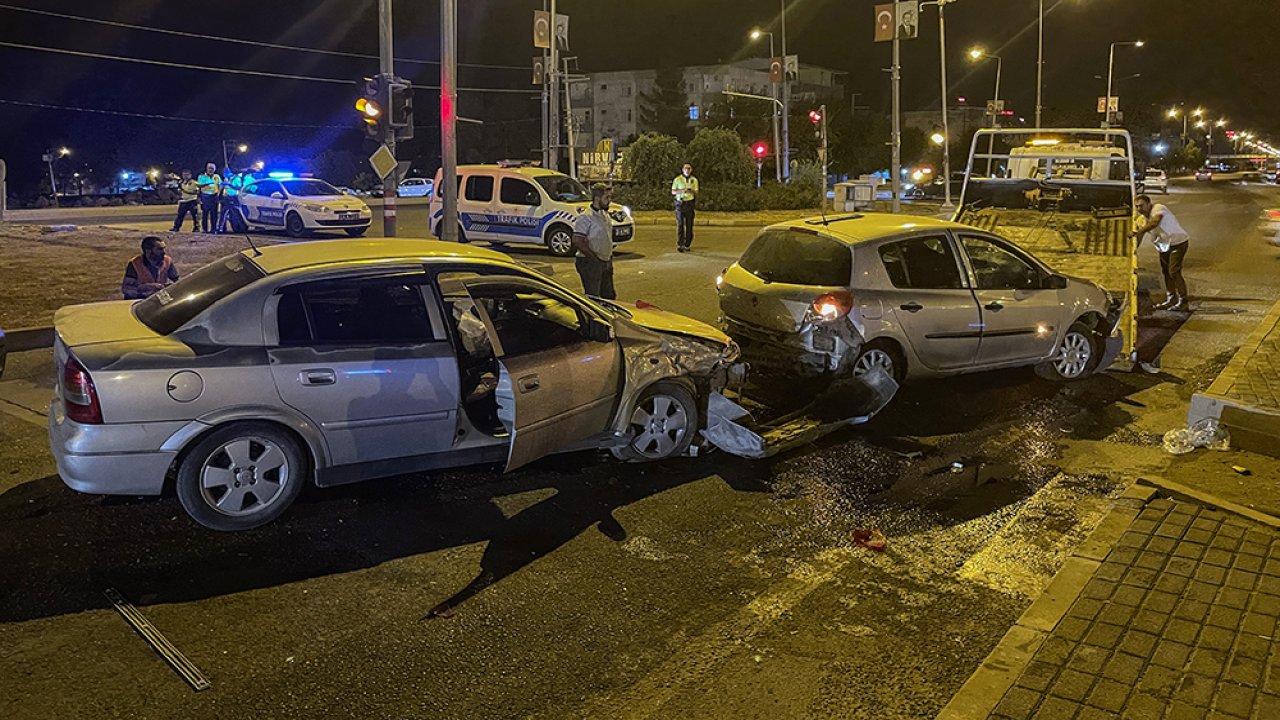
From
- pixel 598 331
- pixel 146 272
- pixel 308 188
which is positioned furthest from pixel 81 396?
pixel 308 188

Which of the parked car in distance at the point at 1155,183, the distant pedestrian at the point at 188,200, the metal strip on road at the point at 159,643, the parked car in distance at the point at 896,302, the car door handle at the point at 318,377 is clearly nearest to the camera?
the metal strip on road at the point at 159,643

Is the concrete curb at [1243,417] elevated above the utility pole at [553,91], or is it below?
below

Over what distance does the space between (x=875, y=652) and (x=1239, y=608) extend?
1678 millimetres

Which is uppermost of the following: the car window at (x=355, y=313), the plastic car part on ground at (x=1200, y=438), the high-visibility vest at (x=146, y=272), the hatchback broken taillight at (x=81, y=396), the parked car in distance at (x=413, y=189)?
the parked car in distance at (x=413, y=189)

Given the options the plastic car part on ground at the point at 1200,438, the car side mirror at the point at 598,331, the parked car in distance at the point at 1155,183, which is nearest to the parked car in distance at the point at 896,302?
the plastic car part on ground at the point at 1200,438

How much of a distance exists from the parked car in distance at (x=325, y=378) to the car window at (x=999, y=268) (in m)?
3.73

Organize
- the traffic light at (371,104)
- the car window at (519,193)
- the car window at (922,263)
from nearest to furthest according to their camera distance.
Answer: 1. the car window at (922,263)
2. the traffic light at (371,104)
3. the car window at (519,193)

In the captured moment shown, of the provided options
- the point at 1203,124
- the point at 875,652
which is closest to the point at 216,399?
the point at 875,652

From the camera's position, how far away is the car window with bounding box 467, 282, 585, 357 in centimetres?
611

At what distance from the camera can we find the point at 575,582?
493 cm

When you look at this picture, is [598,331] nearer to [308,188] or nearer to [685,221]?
[685,221]

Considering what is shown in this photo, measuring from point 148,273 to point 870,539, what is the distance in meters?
7.49

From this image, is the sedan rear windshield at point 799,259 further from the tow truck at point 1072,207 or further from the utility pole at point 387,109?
the utility pole at point 387,109

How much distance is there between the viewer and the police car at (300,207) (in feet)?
75.9
